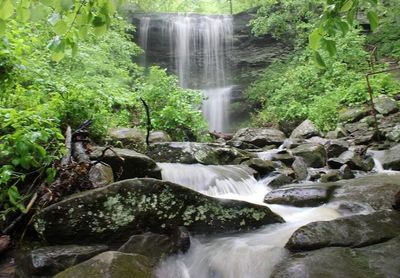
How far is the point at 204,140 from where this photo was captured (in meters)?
9.32

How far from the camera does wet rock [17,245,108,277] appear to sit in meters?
2.81

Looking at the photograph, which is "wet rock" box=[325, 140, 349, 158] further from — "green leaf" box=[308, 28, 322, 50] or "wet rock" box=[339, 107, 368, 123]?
"green leaf" box=[308, 28, 322, 50]

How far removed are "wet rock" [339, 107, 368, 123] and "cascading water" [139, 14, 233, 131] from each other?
7960 mm

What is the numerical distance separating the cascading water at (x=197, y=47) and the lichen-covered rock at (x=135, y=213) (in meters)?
15.0

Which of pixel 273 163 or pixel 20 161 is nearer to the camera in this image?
pixel 20 161

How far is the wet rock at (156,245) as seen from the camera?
314 centimetres

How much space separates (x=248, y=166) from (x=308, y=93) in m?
8.23

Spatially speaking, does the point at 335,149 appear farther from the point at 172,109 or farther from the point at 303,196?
the point at 172,109

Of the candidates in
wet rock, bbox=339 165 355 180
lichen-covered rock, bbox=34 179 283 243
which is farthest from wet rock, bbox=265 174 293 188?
lichen-covered rock, bbox=34 179 283 243

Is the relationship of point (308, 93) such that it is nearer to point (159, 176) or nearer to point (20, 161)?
point (159, 176)

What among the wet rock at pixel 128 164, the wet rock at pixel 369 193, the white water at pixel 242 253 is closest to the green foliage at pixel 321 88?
the wet rock at pixel 369 193

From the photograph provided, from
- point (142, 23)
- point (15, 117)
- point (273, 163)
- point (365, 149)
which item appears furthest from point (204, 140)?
point (142, 23)

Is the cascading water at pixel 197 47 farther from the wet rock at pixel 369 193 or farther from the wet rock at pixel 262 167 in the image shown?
the wet rock at pixel 369 193

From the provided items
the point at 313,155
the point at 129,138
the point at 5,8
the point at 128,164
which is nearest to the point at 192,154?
the point at 129,138
